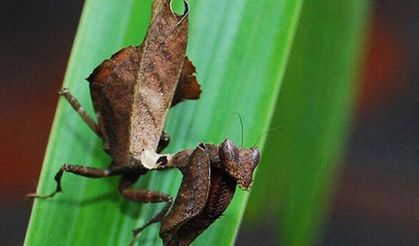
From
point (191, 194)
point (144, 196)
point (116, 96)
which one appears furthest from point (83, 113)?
point (191, 194)

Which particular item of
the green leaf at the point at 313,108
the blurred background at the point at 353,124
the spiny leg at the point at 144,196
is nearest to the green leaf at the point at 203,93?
the spiny leg at the point at 144,196

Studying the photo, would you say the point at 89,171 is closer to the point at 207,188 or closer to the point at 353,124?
the point at 207,188

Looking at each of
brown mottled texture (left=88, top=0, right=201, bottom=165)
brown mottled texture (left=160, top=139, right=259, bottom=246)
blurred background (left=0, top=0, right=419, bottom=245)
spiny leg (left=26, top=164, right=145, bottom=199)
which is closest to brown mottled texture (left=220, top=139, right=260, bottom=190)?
brown mottled texture (left=160, top=139, right=259, bottom=246)

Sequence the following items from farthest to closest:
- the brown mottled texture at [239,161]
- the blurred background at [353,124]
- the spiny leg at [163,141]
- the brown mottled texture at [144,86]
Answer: the blurred background at [353,124] < the spiny leg at [163,141] < the brown mottled texture at [144,86] < the brown mottled texture at [239,161]

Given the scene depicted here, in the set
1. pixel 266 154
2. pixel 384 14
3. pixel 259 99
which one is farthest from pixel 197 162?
pixel 384 14

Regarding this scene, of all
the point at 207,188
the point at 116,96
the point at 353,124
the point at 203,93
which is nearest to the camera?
the point at 207,188

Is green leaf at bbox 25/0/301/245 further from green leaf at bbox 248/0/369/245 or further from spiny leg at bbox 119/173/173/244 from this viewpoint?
green leaf at bbox 248/0/369/245

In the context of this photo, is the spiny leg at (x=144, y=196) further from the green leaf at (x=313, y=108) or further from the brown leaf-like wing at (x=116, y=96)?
the green leaf at (x=313, y=108)
